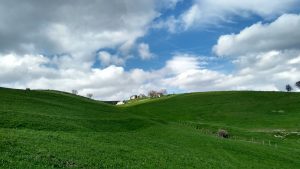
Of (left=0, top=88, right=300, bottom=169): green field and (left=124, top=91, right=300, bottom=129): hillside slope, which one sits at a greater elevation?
(left=124, top=91, right=300, bottom=129): hillside slope

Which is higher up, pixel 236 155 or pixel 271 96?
pixel 271 96

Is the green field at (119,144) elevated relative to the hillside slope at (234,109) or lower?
lower

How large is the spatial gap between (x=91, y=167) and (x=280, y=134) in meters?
73.1

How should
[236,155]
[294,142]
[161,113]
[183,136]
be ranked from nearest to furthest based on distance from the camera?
1. [236,155]
2. [183,136]
3. [294,142]
4. [161,113]

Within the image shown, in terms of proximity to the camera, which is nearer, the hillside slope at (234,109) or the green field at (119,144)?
the green field at (119,144)

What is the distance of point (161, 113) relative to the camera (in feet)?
467

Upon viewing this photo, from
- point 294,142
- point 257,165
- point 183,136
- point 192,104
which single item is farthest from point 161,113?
point 257,165

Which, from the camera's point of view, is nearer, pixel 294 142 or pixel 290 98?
pixel 294 142

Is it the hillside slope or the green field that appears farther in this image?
the hillside slope

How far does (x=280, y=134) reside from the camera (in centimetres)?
9669

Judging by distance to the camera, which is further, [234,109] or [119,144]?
[234,109]

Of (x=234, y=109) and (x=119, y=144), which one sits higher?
(x=234, y=109)

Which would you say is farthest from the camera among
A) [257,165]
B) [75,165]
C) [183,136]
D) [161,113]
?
[161,113]

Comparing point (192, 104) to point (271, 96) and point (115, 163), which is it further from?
point (115, 163)
